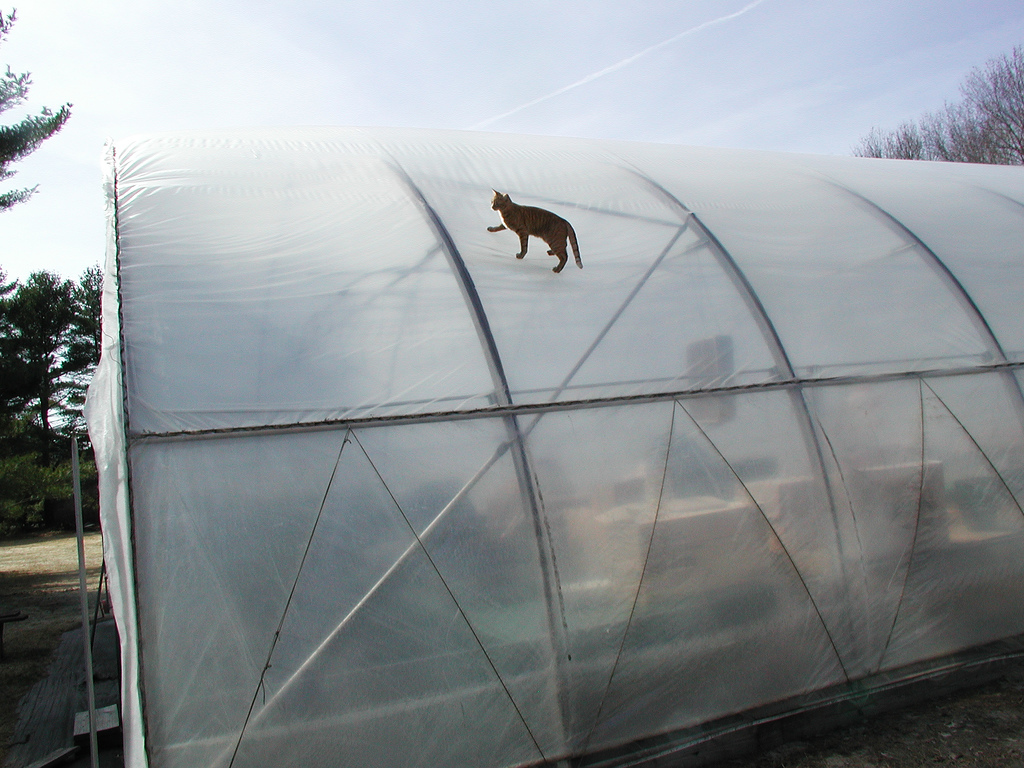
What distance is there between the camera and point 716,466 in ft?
15.6

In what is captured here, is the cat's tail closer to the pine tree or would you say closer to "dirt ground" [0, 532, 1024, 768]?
"dirt ground" [0, 532, 1024, 768]

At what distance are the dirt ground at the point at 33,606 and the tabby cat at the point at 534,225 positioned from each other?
5.47 meters

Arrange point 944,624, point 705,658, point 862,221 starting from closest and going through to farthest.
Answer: point 705,658 < point 944,624 < point 862,221

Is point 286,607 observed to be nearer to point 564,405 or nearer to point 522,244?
point 564,405

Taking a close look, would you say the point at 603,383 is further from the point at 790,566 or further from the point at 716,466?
the point at 790,566

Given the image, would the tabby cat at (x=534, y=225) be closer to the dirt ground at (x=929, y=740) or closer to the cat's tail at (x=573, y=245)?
the cat's tail at (x=573, y=245)

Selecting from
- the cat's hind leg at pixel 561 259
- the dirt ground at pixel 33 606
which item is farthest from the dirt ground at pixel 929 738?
the cat's hind leg at pixel 561 259

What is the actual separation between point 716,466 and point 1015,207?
547 centimetres

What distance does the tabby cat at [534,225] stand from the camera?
203 inches

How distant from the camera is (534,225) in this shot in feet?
17.0

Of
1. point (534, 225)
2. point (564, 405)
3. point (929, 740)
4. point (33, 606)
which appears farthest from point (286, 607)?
point (33, 606)

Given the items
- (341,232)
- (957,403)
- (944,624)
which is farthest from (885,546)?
(341,232)

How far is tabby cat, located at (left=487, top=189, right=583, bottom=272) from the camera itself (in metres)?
5.17

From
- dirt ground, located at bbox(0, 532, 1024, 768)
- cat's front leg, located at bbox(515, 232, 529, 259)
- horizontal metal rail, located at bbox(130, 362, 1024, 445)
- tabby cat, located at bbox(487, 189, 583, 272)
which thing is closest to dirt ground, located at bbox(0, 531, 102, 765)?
dirt ground, located at bbox(0, 532, 1024, 768)
